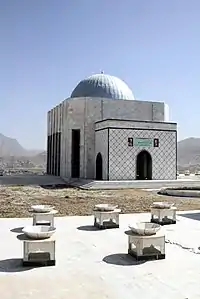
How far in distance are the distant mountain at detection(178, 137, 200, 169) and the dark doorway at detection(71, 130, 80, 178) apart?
179 feet

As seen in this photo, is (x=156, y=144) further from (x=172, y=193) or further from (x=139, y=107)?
(x=172, y=193)

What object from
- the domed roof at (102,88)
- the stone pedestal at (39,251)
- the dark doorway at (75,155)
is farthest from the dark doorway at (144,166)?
the stone pedestal at (39,251)

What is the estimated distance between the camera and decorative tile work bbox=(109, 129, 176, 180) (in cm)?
2391

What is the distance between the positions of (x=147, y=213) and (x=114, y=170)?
39.6ft

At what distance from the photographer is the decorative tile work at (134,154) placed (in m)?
23.9

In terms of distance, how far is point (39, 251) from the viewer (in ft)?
19.6

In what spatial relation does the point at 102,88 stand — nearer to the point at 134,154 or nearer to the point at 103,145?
the point at 103,145

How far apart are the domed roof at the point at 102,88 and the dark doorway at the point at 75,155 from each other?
11.8ft

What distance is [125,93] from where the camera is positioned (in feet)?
99.7

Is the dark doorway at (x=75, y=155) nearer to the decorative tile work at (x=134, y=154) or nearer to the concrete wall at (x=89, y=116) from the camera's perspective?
the concrete wall at (x=89, y=116)

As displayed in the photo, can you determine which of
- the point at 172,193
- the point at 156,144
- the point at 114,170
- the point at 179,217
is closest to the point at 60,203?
the point at 179,217

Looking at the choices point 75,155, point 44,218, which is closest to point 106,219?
point 44,218

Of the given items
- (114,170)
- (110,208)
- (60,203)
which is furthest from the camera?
(114,170)

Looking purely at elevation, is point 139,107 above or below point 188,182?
above
